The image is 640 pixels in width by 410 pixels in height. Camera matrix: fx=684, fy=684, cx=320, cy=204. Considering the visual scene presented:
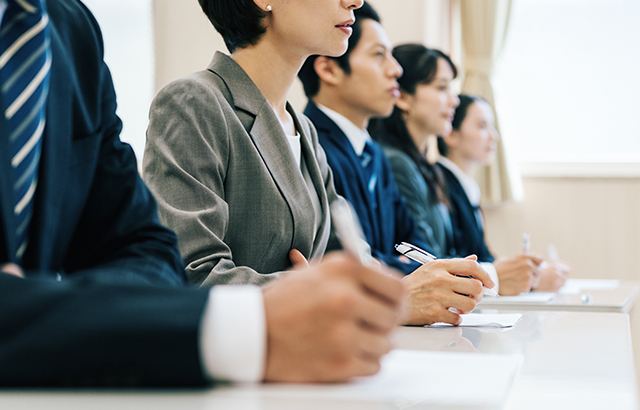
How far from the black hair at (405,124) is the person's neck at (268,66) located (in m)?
1.43

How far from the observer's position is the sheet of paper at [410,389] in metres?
0.49

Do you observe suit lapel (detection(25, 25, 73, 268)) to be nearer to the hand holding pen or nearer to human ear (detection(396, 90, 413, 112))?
the hand holding pen

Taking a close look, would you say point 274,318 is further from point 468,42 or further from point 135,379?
point 468,42

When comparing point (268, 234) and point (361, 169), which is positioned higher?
point (268, 234)

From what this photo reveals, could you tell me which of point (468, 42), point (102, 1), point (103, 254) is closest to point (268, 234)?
point (103, 254)

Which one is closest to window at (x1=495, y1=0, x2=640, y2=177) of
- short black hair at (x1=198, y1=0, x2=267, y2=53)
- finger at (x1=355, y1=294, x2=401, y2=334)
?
short black hair at (x1=198, y1=0, x2=267, y2=53)

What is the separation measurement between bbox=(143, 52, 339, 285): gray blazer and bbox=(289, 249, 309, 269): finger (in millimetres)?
14

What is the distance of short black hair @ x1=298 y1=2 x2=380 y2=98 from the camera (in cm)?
225

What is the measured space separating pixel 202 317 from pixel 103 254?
0.37m

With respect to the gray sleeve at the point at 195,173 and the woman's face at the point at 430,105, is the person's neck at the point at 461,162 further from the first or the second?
the gray sleeve at the point at 195,173

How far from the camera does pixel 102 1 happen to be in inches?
167

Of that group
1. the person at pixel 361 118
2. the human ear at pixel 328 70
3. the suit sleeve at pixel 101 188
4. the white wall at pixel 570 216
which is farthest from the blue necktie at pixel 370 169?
the white wall at pixel 570 216

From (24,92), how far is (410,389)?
481mm

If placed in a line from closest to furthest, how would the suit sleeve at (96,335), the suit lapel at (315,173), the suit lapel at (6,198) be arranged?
the suit sleeve at (96,335)
the suit lapel at (6,198)
the suit lapel at (315,173)
